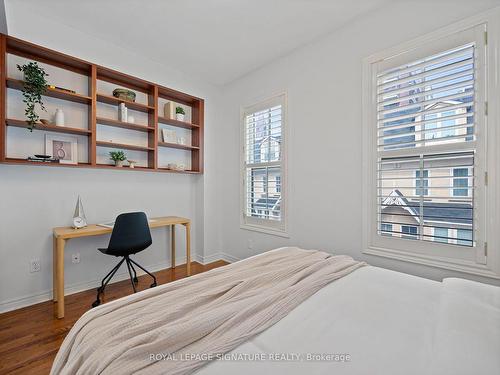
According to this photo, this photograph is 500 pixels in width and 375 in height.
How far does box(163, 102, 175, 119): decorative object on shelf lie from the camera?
3.09 m

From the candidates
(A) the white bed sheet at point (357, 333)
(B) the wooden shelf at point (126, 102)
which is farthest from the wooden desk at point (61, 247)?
(A) the white bed sheet at point (357, 333)

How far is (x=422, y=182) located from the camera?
5.95 feet

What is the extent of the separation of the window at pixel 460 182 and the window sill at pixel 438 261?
491 mm

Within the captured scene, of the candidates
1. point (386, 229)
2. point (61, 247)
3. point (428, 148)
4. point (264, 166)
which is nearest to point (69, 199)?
point (61, 247)

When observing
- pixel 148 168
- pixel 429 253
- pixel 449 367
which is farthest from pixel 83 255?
pixel 429 253

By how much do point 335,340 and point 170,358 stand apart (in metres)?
0.58

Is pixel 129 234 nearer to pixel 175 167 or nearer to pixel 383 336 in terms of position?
pixel 175 167

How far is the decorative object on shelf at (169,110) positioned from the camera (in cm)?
309

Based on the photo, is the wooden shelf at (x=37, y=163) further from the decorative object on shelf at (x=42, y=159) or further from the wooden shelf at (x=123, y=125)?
the wooden shelf at (x=123, y=125)

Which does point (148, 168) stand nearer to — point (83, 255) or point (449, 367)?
point (83, 255)

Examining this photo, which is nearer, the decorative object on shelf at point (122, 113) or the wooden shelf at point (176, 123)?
the decorative object on shelf at point (122, 113)

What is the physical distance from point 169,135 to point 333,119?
2.15 meters

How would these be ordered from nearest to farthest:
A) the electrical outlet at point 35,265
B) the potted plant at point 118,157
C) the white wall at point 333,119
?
1. the white wall at point 333,119
2. the electrical outlet at point 35,265
3. the potted plant at point 118,157

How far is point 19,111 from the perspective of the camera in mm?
2182
